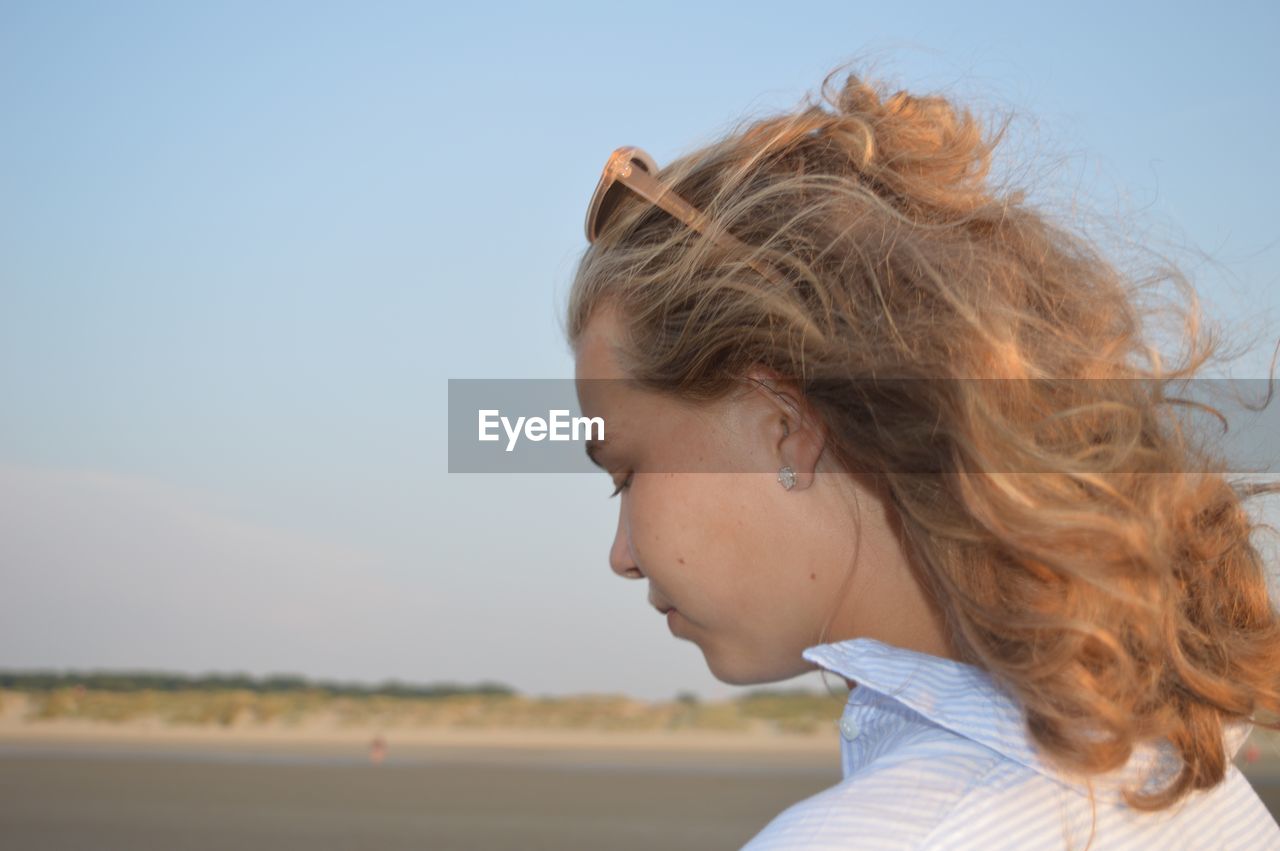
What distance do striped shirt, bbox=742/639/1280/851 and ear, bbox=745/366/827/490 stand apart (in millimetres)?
266

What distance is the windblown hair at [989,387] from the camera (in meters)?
1.39

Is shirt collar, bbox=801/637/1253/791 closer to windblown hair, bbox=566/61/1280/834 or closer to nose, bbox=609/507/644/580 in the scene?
windblown hair, bbox=566/61/1280/834

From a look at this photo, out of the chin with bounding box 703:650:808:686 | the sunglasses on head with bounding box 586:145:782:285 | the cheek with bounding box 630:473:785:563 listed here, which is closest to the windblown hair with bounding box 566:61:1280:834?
the sunglasses on head with bounding box 586:145:782:285

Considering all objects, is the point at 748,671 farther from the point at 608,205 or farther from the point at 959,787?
the point at 608,205

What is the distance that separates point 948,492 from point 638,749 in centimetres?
1983

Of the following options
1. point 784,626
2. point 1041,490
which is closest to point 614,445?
point 784,626

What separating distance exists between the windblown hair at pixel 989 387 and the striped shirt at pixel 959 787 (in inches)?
1.3

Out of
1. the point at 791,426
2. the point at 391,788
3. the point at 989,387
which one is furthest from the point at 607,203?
the point at 391,788

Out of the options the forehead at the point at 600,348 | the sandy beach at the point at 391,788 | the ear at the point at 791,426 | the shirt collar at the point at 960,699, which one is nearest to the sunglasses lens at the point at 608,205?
the forehead at the point at 600,348

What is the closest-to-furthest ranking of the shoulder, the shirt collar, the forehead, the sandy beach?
the shoulder < the shirt collar < the forehead < the sandy beach

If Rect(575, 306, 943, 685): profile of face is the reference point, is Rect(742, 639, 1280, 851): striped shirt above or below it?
below

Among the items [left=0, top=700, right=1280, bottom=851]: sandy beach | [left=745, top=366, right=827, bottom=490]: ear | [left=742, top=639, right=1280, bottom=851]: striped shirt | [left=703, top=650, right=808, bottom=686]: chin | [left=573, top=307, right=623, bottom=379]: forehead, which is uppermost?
[left=573, top=307, right=623, bottom=379]: forehead

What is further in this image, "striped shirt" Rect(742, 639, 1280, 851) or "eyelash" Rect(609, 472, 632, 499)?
"eyelash" Rect(609, 472, 632, 499)

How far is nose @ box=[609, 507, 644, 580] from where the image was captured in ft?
6.49
